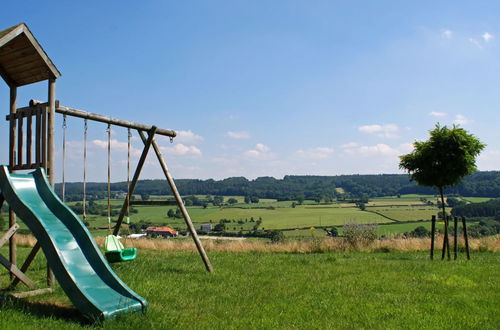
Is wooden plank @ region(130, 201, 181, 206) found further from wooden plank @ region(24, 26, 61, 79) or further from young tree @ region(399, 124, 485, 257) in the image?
young tree @ region(399, 124, 485, 257)

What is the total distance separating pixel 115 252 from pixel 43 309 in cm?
267

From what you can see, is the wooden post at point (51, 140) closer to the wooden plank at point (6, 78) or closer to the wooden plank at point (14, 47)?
the wooden plank at point (14, 47)

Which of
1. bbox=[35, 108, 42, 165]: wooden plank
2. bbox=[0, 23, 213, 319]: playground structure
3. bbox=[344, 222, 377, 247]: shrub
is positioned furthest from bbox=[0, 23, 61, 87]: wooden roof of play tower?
bbox=[344, 222, 377, 247]: shrub

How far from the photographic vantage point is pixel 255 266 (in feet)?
35.9

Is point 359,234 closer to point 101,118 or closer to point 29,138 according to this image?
point 101,118

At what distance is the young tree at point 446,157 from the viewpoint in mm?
13828

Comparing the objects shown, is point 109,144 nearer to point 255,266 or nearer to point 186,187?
point 255,266

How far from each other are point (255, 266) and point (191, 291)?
358cm

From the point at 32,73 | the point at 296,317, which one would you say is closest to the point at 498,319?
the point at 296,317

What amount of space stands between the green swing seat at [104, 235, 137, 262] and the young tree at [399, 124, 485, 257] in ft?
32.9

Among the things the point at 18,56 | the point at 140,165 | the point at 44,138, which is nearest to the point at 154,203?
the point at 140,165

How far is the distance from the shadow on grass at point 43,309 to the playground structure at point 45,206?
21cm

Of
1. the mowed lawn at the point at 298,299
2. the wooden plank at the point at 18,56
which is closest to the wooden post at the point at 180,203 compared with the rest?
the mowed lawn at the point at 298,299

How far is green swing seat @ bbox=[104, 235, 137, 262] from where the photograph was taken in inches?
339
